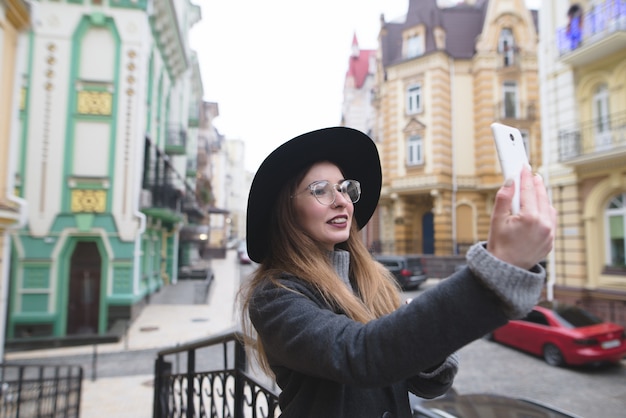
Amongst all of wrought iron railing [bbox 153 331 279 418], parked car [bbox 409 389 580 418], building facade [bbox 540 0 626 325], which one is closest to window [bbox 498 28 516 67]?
building facade [bbox 540 0 626 325]

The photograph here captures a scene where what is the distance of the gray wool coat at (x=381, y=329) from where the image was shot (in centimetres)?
80

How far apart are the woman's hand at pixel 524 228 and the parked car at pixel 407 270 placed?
16.7 metres

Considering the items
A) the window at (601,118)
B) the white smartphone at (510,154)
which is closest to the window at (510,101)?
the window at (601,118)

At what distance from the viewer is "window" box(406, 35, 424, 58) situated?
22.9 m

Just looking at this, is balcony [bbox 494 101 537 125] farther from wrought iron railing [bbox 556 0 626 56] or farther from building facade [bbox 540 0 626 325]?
wrought iron railing [bbox 556 0 626 56]

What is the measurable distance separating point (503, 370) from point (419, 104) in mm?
17679

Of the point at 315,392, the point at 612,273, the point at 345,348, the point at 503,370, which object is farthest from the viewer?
the point at 612,273

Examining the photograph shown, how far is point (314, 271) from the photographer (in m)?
1.31

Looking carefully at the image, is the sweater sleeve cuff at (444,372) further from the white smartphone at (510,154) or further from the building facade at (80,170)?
the building facade at (80,170)

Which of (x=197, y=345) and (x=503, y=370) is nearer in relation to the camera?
(x=197, y=345)

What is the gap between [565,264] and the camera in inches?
466

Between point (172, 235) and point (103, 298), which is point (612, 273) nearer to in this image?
point (103, 298)

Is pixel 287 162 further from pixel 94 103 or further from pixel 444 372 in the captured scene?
pixel 94 103

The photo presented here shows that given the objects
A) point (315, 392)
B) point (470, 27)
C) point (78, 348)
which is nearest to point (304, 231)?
point (315, 392)
